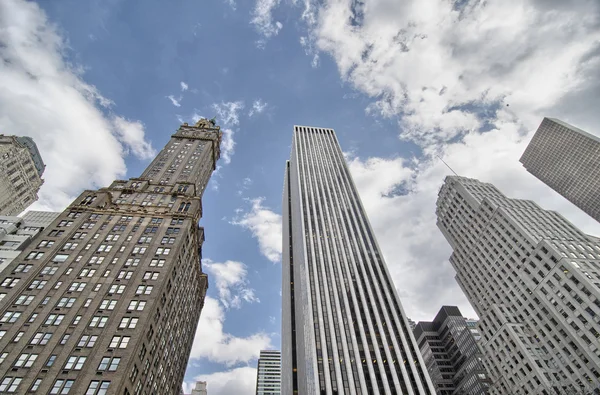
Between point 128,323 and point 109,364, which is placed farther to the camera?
point 128,323

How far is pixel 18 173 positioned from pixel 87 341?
115m

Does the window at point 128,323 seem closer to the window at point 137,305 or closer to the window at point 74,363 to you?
the window at point 137,305

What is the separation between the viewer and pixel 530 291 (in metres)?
104

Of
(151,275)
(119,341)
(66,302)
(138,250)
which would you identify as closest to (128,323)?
(119,341)

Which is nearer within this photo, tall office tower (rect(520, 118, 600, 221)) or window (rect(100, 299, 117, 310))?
window (rect(100, 299, 117, 310))

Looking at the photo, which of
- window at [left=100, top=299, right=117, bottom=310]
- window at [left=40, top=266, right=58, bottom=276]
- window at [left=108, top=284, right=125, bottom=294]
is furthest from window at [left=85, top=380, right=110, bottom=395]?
window at [left=40, top=266, right=58, bottom=276]

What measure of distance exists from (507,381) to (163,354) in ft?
316

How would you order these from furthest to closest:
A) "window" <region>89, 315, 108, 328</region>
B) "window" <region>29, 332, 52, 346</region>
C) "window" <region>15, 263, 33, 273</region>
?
"window" <region>15, 263, 33, 273</region>
"window" <region>89, 315, 108, 328</region>
"window" <region>29, 332, 52, 346</region>

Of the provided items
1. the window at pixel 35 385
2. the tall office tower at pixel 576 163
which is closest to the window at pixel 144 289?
the window at pixel 35 385

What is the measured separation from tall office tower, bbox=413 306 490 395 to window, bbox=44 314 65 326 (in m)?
130

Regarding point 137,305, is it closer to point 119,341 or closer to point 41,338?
point 119,341

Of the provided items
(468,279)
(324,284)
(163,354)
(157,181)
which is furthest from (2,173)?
(468,279)

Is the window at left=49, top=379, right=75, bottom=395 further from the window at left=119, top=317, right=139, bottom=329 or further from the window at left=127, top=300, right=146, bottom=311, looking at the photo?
the window at left=127, top=300, right=146, bottom=311

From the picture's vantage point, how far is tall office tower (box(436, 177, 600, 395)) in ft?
279
